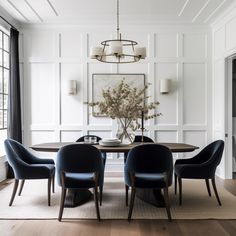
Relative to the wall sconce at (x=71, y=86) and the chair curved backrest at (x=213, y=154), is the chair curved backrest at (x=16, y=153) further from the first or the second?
the chair curved backrest at (x=213, y=154)

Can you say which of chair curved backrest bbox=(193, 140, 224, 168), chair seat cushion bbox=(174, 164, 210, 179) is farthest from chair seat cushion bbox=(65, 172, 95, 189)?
chair curved backrest bbox=(193, 140, 224, 168)

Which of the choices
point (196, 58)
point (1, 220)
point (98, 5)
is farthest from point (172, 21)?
point (1, 220)

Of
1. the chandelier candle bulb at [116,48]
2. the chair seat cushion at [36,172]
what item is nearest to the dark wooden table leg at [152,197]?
the chair seat cushion at [36,172]

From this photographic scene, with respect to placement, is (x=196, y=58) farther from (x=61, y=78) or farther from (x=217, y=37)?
(x=61, y=78)

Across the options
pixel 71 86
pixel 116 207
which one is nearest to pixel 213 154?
pixel 116 207

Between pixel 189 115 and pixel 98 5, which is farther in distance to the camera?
pixel 189 115

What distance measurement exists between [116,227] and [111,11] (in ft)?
12.1

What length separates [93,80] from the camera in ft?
18.9

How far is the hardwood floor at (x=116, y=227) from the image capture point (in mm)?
2795

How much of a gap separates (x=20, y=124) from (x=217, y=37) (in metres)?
4.10

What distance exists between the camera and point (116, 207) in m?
3.58

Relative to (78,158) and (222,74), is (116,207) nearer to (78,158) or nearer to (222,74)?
(78,158)

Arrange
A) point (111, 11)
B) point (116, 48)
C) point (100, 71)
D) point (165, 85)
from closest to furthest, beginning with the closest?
point (116, 48)
point (111, 11)
point (165, 85)
point (100, 71)

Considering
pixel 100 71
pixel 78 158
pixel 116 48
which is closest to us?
pixel 78 158
